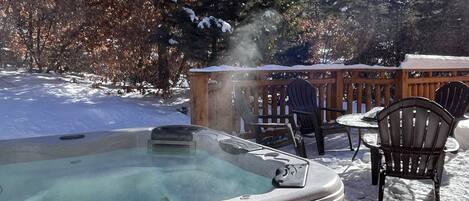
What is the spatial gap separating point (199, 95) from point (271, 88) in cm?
113

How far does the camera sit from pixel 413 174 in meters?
3.06

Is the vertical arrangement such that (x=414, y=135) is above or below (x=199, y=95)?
below

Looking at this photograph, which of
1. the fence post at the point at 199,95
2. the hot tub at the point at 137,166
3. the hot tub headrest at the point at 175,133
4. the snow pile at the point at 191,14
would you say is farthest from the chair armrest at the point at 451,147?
the snow pile at the point at 191,14

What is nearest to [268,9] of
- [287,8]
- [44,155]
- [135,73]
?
[287,8]

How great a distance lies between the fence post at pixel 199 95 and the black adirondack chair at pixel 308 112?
0.99 metres

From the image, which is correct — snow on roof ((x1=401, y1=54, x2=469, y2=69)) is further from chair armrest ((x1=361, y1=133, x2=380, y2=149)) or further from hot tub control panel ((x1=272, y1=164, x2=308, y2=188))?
hot tub control panel ((x1=272, y1=164, x2=308, y2=188))

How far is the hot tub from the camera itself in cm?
326

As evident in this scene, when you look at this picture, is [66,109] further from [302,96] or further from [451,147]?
[451,147]

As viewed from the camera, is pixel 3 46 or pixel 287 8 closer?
pixel 287 8

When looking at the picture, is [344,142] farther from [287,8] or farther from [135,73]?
[135,73]

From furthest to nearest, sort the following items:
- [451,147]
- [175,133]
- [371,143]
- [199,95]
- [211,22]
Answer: [211,22], [199,95], [175,133], [371,143], [451,147]

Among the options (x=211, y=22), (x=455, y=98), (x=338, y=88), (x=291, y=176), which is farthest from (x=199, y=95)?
(x=211, y=22)

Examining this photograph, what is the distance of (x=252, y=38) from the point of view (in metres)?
8.16

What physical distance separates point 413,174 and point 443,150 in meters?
0.27
